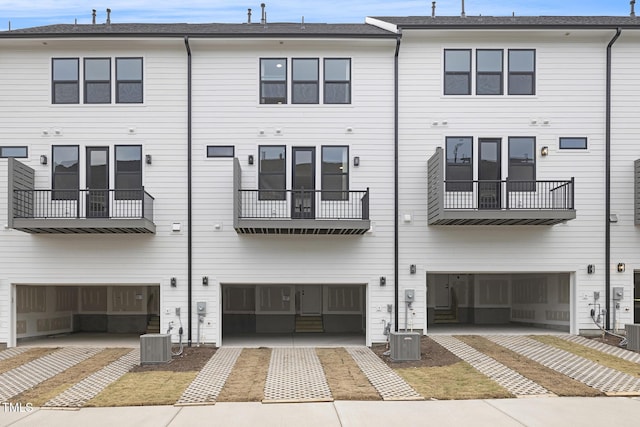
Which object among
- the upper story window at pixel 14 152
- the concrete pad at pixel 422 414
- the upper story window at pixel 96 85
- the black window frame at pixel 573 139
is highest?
the upper story window at pixel 96 85

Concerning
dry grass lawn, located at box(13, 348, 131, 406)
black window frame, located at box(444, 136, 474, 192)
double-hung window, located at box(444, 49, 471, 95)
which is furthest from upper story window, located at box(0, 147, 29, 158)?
double-hung window, located at box(444, 49, 471, 95)

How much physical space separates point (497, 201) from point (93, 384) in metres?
11.2

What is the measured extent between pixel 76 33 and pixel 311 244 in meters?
8.76

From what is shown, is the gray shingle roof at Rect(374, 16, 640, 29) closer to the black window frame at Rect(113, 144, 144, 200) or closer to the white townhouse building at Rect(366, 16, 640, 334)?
the white townhouse building at Rect(366, 16, 640, 334)

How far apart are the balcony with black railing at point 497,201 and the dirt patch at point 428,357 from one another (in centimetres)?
334

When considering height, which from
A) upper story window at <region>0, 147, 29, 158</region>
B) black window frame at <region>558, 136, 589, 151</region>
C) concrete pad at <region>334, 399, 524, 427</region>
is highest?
black window frame at <region>558, 136, 589, 151</region>

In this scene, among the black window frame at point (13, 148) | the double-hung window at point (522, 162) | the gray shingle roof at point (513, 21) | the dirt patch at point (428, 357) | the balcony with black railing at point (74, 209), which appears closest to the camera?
the dirt patch at point (428, 357)

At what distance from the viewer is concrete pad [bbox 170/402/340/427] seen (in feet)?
26.7

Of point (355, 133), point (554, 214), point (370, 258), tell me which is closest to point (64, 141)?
point (355, 133)

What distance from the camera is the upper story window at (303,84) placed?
15.1 m

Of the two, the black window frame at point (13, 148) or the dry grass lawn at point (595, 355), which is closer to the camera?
the dry grass lawn at point (595, 355)

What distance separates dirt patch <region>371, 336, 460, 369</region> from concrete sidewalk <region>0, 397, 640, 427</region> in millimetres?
2878

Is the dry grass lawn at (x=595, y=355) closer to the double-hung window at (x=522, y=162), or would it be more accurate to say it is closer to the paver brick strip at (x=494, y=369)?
the paver brick strip at (x=494, y=369)

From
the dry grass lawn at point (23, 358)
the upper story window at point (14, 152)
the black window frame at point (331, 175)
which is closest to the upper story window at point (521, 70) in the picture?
the black window frame at point (331, 175)
